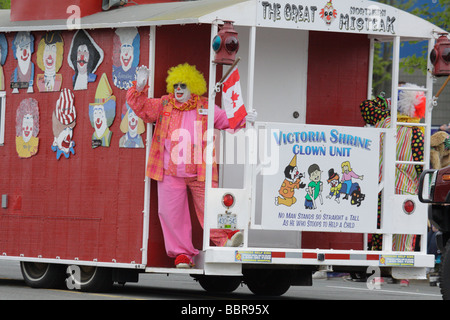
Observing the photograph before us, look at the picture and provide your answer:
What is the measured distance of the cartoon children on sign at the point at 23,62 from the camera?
14.0 metres

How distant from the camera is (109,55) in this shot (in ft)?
42.9

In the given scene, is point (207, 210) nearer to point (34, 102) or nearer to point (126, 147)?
point (126, 147)

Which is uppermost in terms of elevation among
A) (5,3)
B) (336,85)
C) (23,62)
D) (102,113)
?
(5,3)

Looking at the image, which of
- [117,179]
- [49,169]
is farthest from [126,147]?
[49,169]

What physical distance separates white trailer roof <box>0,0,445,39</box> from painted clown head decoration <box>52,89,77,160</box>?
82cm

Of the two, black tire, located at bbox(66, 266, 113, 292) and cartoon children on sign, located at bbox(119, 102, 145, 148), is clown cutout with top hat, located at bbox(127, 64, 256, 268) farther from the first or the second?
black tire, located at bbox(66, 266, 113, 292)

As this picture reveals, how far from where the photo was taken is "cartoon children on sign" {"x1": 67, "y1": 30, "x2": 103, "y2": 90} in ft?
43.5

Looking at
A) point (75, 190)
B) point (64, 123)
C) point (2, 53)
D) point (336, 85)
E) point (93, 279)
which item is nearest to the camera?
point (93, 279)

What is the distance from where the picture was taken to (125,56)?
1288 cm

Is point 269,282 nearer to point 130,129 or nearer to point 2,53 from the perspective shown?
point 130,129

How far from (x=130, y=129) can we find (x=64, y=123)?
1.09 metres

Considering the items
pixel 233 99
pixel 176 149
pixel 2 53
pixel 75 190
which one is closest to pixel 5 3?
pixel 2 53

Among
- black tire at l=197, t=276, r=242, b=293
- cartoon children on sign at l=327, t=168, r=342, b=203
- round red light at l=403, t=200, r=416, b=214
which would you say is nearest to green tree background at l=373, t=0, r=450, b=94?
black tire at l=197, t=276, r=242, b=293

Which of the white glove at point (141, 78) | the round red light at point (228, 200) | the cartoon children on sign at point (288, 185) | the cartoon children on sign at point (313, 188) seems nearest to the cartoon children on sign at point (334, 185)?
the cartoon children on sign at point (313, 188)
